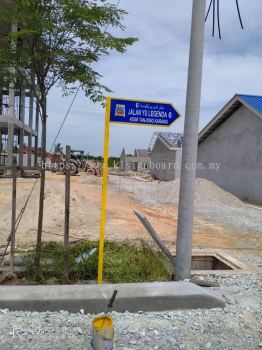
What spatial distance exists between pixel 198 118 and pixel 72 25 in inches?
84.0

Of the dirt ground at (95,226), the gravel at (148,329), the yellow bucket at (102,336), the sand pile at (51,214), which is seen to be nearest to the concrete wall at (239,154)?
the dirt ground at (95,226)

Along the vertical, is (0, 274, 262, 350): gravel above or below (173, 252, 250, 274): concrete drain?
above

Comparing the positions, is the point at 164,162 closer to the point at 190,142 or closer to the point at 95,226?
the point at 95,226

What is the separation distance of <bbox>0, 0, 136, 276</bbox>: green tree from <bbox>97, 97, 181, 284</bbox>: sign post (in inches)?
21.5

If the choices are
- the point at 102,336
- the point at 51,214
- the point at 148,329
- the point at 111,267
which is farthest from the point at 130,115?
the point at 51,214

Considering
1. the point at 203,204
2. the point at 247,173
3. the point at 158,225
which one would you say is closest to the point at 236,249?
the point at 158,225

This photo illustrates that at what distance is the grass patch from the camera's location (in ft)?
19.4

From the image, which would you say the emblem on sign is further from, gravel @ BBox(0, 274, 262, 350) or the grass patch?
gravel @ BBox(0, 274, 262, 350)

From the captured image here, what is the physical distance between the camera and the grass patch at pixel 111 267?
19.4 feet

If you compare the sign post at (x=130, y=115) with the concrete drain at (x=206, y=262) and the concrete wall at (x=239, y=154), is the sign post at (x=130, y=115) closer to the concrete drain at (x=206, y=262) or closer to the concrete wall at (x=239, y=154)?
the concrete drain at (x=206, y=262)

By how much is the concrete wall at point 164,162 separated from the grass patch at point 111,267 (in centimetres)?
3628

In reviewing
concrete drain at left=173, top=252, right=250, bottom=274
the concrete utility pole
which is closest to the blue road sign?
the concrete utility pole

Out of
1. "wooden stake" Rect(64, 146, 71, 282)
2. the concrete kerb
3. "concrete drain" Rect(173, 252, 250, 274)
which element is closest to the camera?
the concrete kerb

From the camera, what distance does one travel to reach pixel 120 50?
5.45 meters
